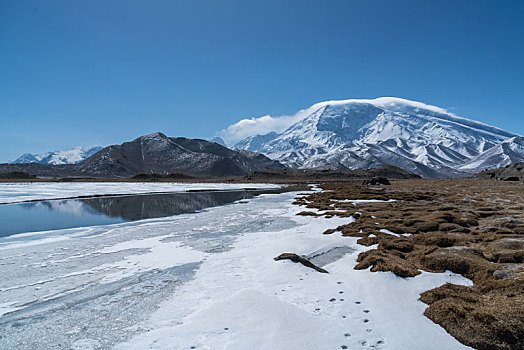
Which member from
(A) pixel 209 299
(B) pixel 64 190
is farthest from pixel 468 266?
(B) pixel 64 190

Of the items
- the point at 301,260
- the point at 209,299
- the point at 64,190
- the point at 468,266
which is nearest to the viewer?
the point at 209,299

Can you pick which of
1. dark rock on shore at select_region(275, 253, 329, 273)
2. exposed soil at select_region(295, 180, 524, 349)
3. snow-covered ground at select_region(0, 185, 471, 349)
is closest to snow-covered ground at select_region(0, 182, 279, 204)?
snow-covered ground at select_region(0, 185, 471, 349)

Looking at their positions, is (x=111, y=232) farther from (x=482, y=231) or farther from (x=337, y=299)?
(x=482, y=231)

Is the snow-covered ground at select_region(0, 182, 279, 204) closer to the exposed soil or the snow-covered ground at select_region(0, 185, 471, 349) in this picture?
the snow-covered ground at select_region(0, 185, 471, 349)

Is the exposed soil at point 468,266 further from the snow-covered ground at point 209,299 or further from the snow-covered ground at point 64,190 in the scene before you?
the snow-covered ground at point 64,190

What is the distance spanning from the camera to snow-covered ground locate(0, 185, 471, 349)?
Result: 19.8 ft

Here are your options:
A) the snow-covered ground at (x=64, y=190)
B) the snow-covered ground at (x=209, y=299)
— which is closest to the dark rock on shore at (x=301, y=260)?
the snow-covered ground at (x=209, y=299)

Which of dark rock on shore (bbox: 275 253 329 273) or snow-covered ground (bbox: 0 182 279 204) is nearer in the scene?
dark rock on shore (bbox: 275 253 329 273)

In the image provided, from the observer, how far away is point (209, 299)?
829cm

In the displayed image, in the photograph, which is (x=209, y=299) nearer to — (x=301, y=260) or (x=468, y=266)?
(x=301, y=260)

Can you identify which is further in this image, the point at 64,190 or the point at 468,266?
the point at 64,190

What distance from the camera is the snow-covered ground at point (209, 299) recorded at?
6.03 meters

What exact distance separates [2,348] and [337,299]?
7.98 m

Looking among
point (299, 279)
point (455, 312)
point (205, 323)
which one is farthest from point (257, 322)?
point (455, 312)
